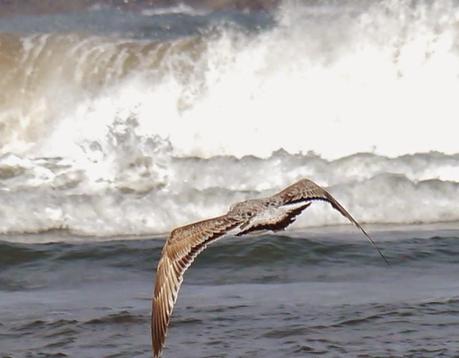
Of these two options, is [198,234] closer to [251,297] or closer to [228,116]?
[251,297]

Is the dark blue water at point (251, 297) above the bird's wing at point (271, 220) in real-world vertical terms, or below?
below

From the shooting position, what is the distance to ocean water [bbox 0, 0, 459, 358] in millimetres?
6727

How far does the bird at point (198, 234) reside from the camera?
5.59 meters

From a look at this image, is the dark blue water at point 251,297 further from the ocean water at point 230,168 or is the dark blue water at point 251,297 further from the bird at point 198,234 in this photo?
the bird at point 198,234

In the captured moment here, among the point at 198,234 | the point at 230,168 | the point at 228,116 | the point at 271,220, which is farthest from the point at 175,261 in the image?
the point at 228,116

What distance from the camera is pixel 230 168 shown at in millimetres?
10102

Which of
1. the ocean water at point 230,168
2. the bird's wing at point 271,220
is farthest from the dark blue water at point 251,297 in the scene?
the bird's wing at point 271,220

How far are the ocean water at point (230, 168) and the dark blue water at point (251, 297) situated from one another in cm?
1

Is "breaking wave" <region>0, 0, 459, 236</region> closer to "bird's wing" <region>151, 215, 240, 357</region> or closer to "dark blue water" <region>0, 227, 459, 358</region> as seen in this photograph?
"dark blue water" <region>0, 227, 459, 358</region>

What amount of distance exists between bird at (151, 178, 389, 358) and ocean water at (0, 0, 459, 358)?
22.9 inches

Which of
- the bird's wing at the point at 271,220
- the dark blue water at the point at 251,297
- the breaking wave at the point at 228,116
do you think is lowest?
the dark blue water at the point at 251,297

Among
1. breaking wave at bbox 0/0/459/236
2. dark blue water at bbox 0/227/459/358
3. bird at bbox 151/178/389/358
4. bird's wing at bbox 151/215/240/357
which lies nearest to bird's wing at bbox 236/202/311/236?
bird at bbox 151/178/389/358

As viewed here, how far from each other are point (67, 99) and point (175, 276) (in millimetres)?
6170

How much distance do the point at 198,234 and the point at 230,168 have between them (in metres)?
4.41
